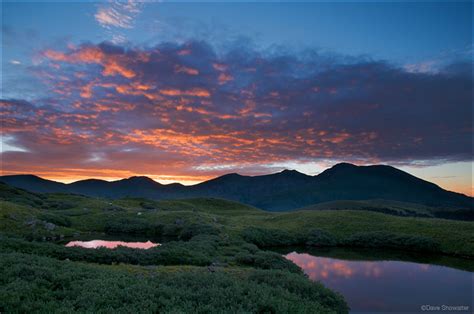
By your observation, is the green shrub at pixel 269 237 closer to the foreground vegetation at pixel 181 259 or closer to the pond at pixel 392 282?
the foreground vegetation at pixel 181 259

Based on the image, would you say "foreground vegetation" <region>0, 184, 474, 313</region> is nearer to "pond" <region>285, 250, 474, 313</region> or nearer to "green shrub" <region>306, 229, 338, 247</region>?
"green shrub" <region>306, 229, 338, 247</region>

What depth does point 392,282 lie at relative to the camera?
90.7ft

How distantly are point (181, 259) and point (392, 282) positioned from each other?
1933 centimetres

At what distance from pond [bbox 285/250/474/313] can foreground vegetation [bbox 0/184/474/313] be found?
16.1 ft

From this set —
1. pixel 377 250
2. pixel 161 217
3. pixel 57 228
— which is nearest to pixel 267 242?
pixel 377 250

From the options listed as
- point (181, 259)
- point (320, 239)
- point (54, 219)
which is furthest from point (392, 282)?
point (54, 219)

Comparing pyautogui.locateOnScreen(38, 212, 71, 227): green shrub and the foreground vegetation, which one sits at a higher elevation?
the foreground vegetation

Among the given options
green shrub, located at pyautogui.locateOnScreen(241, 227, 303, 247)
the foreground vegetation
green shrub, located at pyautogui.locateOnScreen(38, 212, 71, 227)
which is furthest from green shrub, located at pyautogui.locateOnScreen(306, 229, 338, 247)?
green shrub, located at pyautogui.locateOnScreen(38, 212, 71, 227)

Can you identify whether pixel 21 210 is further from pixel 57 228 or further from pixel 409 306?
pixel 409 306

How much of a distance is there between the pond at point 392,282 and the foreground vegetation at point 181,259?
4.91m

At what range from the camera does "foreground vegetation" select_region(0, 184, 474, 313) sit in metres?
11.4

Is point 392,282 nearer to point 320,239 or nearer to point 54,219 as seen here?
point 320,239

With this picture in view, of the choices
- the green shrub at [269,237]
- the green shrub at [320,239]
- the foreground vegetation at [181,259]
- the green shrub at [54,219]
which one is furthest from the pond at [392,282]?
the green shrub at [54,219]

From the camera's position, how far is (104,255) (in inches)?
991
